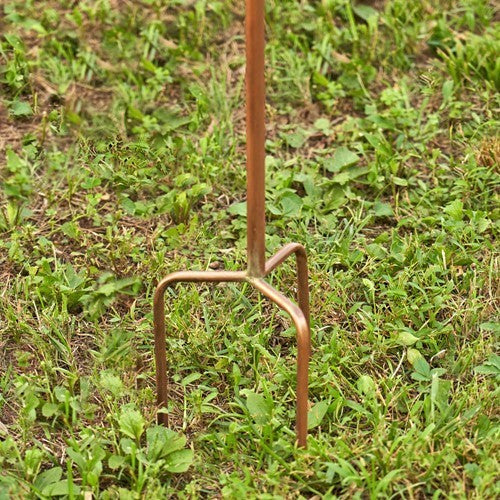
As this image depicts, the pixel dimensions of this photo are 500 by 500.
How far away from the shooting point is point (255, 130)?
7.22ft

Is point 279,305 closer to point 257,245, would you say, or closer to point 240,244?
point 257,245

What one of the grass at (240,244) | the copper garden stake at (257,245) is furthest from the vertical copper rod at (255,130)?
the grass at (240,244)

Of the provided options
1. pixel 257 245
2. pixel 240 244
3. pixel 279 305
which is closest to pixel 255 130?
pixel 257 245

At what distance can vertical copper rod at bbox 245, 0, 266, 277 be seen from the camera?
2119mm

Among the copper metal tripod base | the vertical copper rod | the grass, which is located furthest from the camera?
the grass

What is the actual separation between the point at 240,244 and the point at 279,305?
85cm

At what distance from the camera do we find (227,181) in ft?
11.0

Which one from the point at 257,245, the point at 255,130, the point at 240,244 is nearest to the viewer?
the point at 255,130

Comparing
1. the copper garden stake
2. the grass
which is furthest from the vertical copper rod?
the grass

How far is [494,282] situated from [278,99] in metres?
1.20

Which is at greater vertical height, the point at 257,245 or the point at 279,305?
the point at 257,245

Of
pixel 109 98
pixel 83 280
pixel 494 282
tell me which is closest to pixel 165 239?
pixel 83 280

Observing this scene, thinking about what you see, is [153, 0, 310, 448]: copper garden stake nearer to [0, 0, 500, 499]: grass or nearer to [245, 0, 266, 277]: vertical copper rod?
[245, 0, 266, 277]: vertical copper rod

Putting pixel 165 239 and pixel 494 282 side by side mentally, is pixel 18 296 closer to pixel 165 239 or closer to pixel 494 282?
pixel 165 239
